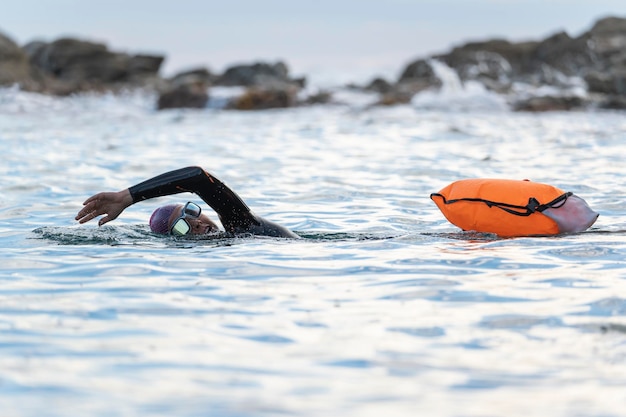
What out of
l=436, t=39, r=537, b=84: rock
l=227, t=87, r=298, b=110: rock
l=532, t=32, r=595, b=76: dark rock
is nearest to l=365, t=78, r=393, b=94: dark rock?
l=436, t=39, r=537, b=84: rock

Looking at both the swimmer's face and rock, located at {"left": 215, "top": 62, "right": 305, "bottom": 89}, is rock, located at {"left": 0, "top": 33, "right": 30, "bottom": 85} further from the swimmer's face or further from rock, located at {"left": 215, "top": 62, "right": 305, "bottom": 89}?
the swimmer's face

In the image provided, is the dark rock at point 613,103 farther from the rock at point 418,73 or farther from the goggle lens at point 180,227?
the goggle lens at point 180,227

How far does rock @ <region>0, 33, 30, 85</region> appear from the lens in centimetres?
4162

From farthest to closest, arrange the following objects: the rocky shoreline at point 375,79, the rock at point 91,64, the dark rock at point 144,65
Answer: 1. the dark rock at point 144,65
2. the rock at point 91,64
3. the rocky shoreline at point 375,79

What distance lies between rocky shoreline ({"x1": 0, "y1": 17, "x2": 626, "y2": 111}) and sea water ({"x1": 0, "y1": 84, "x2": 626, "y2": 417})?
22.5 meters

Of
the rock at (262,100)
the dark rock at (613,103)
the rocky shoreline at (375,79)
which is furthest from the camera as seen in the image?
the rocky shoreline at (375,79)

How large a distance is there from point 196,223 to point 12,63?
38079 mm

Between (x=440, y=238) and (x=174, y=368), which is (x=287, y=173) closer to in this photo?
(x=440, y=238)

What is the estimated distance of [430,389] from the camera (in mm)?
4020

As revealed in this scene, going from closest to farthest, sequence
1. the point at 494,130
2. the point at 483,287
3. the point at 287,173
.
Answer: the point at 483,287 < the point at 287,173 < the point at 494,130

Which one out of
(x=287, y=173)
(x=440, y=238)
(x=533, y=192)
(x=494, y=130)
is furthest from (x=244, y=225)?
(x=494, y=130)

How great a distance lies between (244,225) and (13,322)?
10.0 feet

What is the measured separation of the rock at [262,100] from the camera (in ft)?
110

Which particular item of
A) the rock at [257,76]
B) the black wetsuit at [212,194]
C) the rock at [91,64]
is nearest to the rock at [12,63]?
the rock at [91,64]
